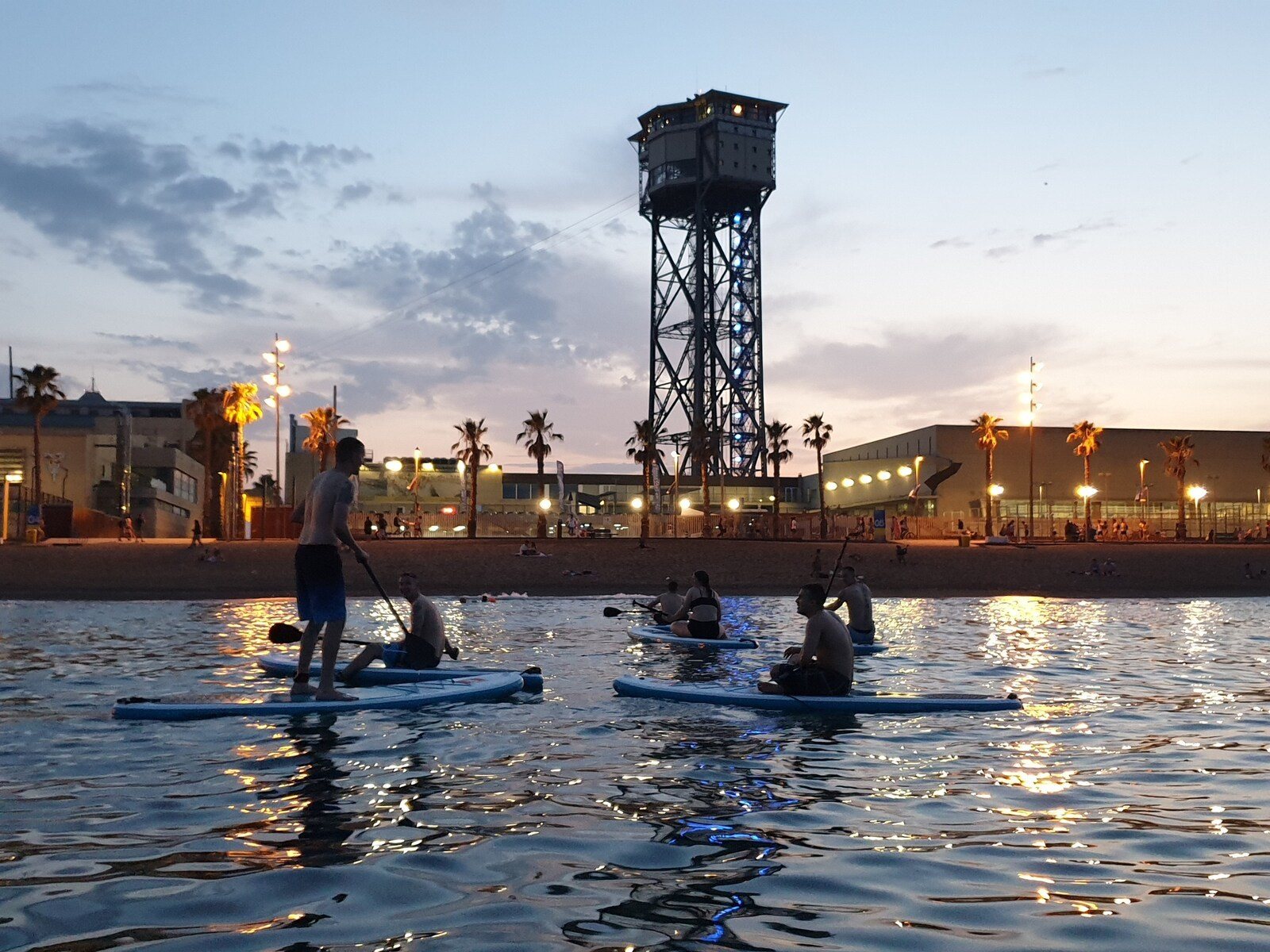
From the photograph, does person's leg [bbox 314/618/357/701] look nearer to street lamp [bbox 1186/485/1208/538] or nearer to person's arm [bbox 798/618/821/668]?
person's arm [bbox 798/618/821/668]

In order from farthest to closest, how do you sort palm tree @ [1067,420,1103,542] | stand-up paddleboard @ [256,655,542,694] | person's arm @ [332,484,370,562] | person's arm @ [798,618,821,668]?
palm tree @ [1067,420,1103,542] < stand-up paddleboard @ [256,655,542,694] < person's arm @ [798,618,821,668] < person's arm @ [332,484,370,562]

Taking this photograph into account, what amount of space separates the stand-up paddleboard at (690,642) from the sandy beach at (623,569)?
77.5ft

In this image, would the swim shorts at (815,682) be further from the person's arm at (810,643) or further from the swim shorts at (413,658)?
the swim shorts at (413,658)

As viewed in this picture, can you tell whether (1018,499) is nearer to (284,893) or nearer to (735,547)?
(735,547)

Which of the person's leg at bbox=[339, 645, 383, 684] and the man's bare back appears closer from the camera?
the man's bare back

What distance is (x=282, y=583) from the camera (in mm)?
46000

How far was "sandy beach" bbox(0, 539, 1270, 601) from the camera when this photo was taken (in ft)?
150

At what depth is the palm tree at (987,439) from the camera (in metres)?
75.0

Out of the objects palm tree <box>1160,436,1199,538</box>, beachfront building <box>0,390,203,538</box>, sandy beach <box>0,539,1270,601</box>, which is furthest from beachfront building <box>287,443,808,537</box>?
palm tree <box>1160,436,1199,538</box>

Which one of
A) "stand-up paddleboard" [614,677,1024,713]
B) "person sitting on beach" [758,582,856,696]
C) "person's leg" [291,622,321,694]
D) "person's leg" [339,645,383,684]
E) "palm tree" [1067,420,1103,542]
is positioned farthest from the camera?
"palm tree" [1067,420,1103,542]

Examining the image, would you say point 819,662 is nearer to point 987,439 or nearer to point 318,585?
point 318,585

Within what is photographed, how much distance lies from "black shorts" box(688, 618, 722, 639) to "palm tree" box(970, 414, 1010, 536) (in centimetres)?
5617

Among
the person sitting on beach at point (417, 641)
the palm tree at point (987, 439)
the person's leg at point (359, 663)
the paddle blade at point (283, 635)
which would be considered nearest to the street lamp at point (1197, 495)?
the palm tree at point (987, 439)

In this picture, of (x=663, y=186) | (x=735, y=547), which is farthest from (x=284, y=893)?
(x=663, y=186)
